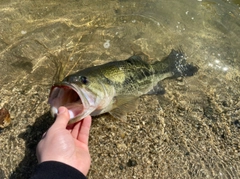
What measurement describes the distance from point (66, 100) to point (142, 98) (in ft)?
4.61

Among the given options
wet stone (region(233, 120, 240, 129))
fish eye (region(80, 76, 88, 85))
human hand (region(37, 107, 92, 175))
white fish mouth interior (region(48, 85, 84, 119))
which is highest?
fish eye (region(80, 76, 88, 85))

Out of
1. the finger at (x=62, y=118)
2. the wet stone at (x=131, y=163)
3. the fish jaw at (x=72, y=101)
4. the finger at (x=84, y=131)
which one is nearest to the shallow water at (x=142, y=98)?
the wet stone at (x=131, y=163)

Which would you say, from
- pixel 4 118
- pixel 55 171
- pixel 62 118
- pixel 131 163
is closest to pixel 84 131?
pixel 62 118

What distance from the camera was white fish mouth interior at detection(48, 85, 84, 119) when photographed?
3197mm

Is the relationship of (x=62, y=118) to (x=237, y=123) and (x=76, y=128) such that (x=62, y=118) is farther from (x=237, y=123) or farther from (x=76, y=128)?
(x=237, y=123)

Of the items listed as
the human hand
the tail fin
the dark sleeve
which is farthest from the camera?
the tail fin

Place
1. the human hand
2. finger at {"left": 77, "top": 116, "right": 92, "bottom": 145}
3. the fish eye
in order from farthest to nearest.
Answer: finger at {"left": 77, "top": 116, "right": 92, "bottom": 145}
the fish eye
the human hand

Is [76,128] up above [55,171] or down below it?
below

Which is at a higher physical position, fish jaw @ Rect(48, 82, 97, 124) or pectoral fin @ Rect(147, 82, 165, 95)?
fish jaw @ Rect(48, 82, 97, 124)

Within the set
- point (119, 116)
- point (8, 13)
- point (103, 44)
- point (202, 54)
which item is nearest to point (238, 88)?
point (202, 54)

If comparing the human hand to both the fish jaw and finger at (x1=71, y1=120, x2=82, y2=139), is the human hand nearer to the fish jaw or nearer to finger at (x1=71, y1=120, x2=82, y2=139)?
the fish jaw

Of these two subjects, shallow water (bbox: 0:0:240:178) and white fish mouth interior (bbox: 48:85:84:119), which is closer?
white fish mouth interior (bbox: 48:85:84:119)

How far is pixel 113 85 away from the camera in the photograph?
3779mm

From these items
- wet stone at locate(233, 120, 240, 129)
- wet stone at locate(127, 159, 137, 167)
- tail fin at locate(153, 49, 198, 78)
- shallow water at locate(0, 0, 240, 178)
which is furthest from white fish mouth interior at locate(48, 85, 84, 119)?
wet stone at locate(233, 120, 240, 129)
